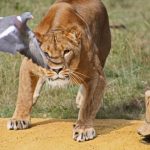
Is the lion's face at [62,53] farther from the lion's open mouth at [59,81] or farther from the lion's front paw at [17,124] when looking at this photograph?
the lion's front paw at [17,124]

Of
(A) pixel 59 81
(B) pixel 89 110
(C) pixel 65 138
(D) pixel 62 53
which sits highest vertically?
(D) pixel 62 53

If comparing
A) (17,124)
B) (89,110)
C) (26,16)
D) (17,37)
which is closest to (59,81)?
(89,110)

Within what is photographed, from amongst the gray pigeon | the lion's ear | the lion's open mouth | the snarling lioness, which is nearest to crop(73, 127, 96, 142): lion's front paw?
the snarling lioness

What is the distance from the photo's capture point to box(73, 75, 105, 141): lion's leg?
4910 millimetres

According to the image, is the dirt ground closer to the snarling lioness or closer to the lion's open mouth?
the snarling lioness

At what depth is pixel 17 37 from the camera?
3.73m

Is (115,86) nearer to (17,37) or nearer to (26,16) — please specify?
(17,37)

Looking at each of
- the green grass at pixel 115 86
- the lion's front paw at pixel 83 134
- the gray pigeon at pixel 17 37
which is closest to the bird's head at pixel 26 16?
the gray pigeon at pixel 17 37

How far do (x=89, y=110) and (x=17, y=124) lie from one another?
53 cm

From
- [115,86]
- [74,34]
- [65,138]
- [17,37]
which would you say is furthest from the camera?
[115,86]

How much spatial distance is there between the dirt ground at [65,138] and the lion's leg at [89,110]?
0.06 m

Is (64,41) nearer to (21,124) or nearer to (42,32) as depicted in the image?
(42,32)

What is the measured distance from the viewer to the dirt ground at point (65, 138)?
4.68 meters

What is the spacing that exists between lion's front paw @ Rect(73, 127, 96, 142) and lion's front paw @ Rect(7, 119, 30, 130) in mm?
427
